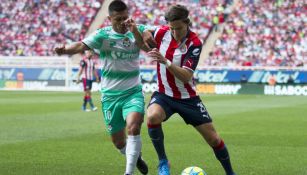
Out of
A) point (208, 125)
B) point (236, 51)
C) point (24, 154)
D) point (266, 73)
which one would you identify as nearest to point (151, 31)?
point (208, 125)

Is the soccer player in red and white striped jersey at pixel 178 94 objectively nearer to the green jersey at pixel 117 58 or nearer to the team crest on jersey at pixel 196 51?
the team crest on jersey at pixel 196 51

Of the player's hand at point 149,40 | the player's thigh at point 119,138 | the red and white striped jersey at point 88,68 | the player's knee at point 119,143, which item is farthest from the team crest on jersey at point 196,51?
the red and white striped jersey at point 88,68

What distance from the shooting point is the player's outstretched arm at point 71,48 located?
8.77 metres

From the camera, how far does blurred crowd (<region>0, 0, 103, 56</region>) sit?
1881 inches

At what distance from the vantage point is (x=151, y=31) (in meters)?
9.04

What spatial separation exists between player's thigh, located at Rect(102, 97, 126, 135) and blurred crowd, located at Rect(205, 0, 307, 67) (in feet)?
101

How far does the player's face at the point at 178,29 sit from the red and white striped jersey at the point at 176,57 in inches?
2.4

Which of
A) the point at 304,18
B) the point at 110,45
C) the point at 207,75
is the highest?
the point at 110,45

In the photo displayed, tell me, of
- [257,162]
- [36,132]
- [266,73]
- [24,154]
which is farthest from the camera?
[266,73]

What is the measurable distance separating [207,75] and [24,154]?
28.3 meters

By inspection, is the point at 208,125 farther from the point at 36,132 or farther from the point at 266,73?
the point at 266,73

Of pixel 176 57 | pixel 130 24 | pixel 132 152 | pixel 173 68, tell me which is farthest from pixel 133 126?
pixel 130 24

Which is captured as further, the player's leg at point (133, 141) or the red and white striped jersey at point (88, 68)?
the red and white striped jersey at point (88, 68)

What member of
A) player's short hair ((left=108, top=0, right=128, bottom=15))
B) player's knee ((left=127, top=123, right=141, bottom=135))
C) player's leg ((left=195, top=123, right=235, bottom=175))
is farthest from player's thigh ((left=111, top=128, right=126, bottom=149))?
player's short hair ((left=108, top=0, right=128, bottom=15))
